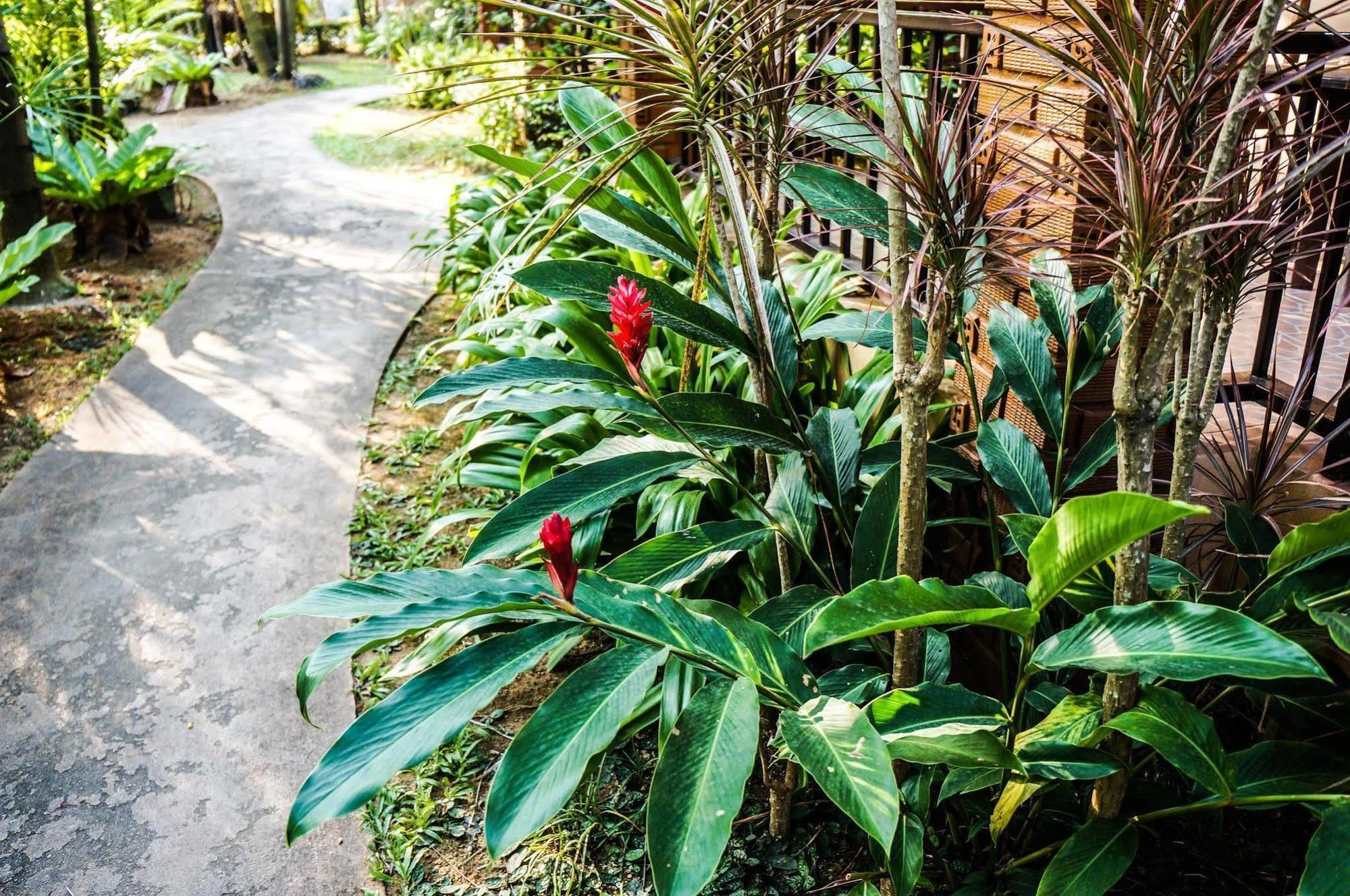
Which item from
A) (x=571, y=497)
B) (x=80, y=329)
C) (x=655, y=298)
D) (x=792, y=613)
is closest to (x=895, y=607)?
(x=792, y=613)

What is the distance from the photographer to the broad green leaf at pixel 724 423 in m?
2.04

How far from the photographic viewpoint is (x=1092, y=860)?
1.62 m

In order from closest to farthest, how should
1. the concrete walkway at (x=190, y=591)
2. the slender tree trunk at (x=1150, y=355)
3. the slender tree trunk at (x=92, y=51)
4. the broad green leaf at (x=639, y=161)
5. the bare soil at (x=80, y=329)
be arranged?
the slender tree trunk at (x=1150, y=355), the concrete walkway at (x=190, y=591), the broad green leaf at (x=639, y=161), the bare soil at (x=80, y=329), the slender tree trunk at (x=92, y=51)

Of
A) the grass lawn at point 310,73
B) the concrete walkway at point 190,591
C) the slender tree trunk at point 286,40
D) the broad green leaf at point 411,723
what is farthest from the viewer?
the slender tree trunk at point 286,40

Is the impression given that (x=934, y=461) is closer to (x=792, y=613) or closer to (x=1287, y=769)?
(x=792, y=613)

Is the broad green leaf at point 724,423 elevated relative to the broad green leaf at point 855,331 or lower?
lower

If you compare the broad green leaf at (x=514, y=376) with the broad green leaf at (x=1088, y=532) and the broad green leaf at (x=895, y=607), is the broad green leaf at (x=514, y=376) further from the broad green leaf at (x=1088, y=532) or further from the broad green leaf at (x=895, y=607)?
the broad green leaf at (x=1088, y=532)

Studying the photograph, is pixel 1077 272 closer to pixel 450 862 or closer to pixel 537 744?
pixel 537 744

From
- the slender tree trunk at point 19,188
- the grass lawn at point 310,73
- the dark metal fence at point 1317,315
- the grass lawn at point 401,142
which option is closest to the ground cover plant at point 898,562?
the dark metal fence at point 1317,315

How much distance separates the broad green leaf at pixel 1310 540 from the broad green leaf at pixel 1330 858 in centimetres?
34

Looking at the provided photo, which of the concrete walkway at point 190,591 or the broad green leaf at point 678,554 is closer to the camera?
the broad green leaf at point 678,554

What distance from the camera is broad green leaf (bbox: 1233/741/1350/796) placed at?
1.59 m

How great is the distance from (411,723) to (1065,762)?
0.98m

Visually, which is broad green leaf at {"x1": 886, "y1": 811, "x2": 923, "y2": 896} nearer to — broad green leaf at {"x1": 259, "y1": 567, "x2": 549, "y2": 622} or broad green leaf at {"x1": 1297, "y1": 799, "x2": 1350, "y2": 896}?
broad green leaf at {"x1": 1297, "y1": 799, "x2": 1350, "y2": 896}
